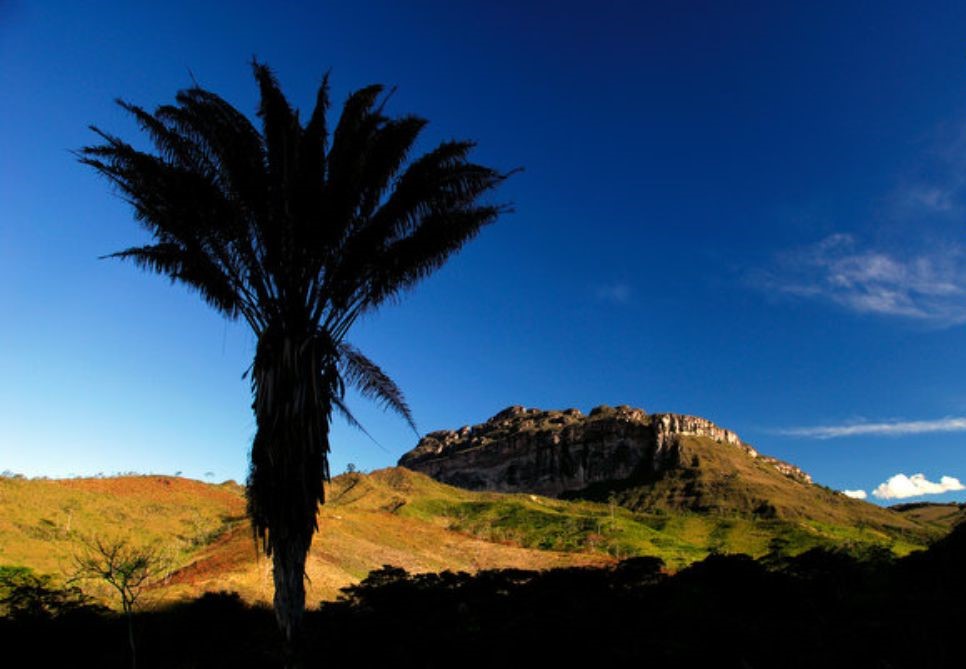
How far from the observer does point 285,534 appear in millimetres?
7574

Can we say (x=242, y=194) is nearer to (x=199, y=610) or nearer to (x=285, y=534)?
(x=285, y=534)

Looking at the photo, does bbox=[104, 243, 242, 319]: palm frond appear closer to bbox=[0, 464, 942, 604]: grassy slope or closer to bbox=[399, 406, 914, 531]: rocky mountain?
bbox=[0, 464, 942, 604]: grassy slope

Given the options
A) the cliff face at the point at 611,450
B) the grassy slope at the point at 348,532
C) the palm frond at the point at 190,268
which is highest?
the cliff face at the point at 611,450

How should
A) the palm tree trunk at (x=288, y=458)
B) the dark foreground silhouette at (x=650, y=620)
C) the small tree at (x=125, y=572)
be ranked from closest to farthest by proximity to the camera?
the dark foreground silhouette at (x=650, y=620), the palm tree trunk at (x=288, y=458), the small tree at (x=125, y=572)

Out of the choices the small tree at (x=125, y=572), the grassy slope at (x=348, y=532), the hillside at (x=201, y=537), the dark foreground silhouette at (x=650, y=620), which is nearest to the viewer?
the dark foreground silhouette at (x=650, y=620)

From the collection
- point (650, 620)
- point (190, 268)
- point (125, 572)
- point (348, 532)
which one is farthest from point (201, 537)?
point (650, 620)

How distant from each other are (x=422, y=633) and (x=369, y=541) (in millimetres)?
40871

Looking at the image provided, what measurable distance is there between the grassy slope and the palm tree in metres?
→ 1.84

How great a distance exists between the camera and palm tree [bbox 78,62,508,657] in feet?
25.9

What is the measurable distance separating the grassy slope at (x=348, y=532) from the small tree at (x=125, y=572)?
1401mm

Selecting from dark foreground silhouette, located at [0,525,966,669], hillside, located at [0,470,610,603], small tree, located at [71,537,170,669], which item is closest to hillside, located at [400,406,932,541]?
hillside, located at [0,470,610,603]

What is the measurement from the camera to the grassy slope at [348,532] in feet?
101

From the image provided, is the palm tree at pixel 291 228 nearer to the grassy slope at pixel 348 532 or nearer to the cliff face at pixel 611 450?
the grassy slope at pixel 348 532

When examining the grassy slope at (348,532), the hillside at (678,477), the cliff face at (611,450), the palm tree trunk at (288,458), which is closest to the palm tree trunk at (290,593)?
the palm tree trunk at (288,458)
